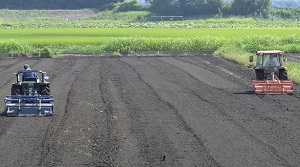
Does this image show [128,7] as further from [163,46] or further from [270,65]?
[270,65]

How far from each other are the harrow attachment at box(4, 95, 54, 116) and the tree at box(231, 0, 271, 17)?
91.5 m

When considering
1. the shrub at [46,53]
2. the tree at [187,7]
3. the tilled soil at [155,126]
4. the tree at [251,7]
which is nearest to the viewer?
the tilled soil at [155,126]

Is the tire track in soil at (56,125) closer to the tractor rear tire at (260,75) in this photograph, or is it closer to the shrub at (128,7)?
the tractor rear tire at (260,75)

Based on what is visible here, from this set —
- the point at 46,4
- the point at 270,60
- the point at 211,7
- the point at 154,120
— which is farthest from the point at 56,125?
the point at 46,4

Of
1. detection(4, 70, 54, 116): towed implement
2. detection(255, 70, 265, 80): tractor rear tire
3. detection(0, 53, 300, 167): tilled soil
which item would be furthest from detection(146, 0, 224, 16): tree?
detection(4, 70, 54, 116): towed implement

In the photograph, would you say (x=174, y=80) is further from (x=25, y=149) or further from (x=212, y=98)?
(x=25, y=149)

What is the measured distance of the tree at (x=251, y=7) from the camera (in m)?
109

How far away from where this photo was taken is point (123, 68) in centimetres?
3528

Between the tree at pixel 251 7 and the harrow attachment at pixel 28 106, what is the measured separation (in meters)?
91.5

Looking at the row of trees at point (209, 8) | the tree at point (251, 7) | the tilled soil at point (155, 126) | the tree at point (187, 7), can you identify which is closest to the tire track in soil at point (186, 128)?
the tilled soil at point (155, 126)

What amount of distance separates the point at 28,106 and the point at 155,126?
3647 millimetres

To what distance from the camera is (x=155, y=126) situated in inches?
685

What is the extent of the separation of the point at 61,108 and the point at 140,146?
5808mm

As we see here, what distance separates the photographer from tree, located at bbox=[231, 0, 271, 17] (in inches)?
4281
